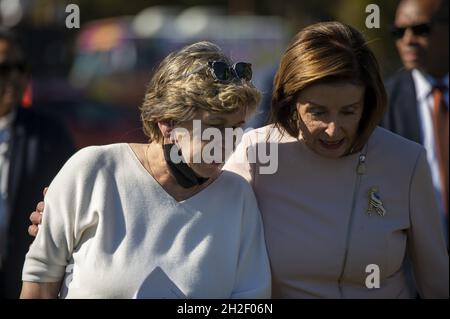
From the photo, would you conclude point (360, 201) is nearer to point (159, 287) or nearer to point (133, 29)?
point (159, 287)

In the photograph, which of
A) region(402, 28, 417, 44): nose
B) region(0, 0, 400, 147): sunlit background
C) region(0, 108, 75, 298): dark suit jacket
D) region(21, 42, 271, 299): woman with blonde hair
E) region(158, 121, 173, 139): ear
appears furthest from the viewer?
region(0, 0, 400, 147): sunlit background

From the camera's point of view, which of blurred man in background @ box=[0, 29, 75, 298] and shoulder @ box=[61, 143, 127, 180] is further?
blurred man in background @ box=[0, 29, 75, 298]

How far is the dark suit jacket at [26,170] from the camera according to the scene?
16.9ft

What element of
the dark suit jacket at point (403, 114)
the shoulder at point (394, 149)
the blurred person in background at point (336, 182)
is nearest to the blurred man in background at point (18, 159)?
the dark suit jacket at point (403, 114)

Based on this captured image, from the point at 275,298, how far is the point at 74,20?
4.67ft

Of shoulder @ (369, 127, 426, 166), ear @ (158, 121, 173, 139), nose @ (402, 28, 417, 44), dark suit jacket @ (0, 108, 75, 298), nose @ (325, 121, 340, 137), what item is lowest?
dark suit jacket @ (0, 108, 75, 298)

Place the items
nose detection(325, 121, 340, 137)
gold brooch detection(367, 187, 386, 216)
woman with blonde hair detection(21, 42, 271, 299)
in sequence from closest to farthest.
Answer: woman with blonde hair detection(21, 42, 271, 299) → nose detection(325, 121, 340, 137) → gold brooch detection(367, 187, 386, 216)

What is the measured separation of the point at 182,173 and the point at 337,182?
61 centimetres

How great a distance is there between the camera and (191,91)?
120 inches

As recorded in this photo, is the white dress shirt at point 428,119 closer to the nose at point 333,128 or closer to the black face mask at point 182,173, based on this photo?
the nose at point 333,128

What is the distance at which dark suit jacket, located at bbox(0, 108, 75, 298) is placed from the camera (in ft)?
16.9

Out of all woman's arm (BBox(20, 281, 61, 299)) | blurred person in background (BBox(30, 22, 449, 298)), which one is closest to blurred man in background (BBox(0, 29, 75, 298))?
blurred person in background (BBox(30, 22, 449, 298))

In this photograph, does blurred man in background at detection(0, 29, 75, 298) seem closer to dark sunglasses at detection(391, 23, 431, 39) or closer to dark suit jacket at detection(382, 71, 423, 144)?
dark suit jacket at detection(382, 71, 423, 144)

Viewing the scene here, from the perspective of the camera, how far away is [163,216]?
3.09 metres
